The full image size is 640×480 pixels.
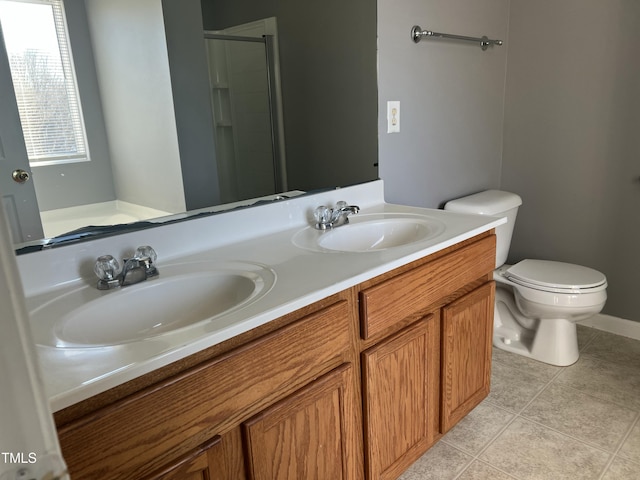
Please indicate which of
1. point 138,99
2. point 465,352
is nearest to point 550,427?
point 465,352

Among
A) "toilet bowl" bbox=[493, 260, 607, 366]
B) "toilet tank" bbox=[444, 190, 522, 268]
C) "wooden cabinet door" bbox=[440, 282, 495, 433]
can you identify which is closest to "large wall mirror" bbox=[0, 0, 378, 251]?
"toilet tank" bbox=[444, 190, 522, 268]

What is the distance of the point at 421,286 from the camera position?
4.58 feet

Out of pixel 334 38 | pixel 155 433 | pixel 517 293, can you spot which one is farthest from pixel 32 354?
pixel 517 293

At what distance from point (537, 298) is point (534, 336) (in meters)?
0.28

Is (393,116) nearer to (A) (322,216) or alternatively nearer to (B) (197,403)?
(A) (322,216)

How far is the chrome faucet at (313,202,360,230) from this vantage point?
1610 mm

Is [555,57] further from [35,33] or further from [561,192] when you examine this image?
[35,33]

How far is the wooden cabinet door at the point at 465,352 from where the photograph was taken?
156cm

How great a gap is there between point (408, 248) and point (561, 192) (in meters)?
1.57

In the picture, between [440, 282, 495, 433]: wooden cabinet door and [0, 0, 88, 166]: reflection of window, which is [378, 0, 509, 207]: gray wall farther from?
[0, 0, 88, 166]: reflection of window

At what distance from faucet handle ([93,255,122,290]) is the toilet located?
1543mm

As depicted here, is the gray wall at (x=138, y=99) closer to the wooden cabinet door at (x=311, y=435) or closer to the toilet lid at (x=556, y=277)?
the wooden cabinet door at (x=311, y=435)

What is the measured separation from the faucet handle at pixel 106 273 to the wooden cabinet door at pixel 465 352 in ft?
3.09

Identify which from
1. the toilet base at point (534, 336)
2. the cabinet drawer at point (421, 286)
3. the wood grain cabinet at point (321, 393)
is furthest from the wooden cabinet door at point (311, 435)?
the toilet base at point (534, 336)
